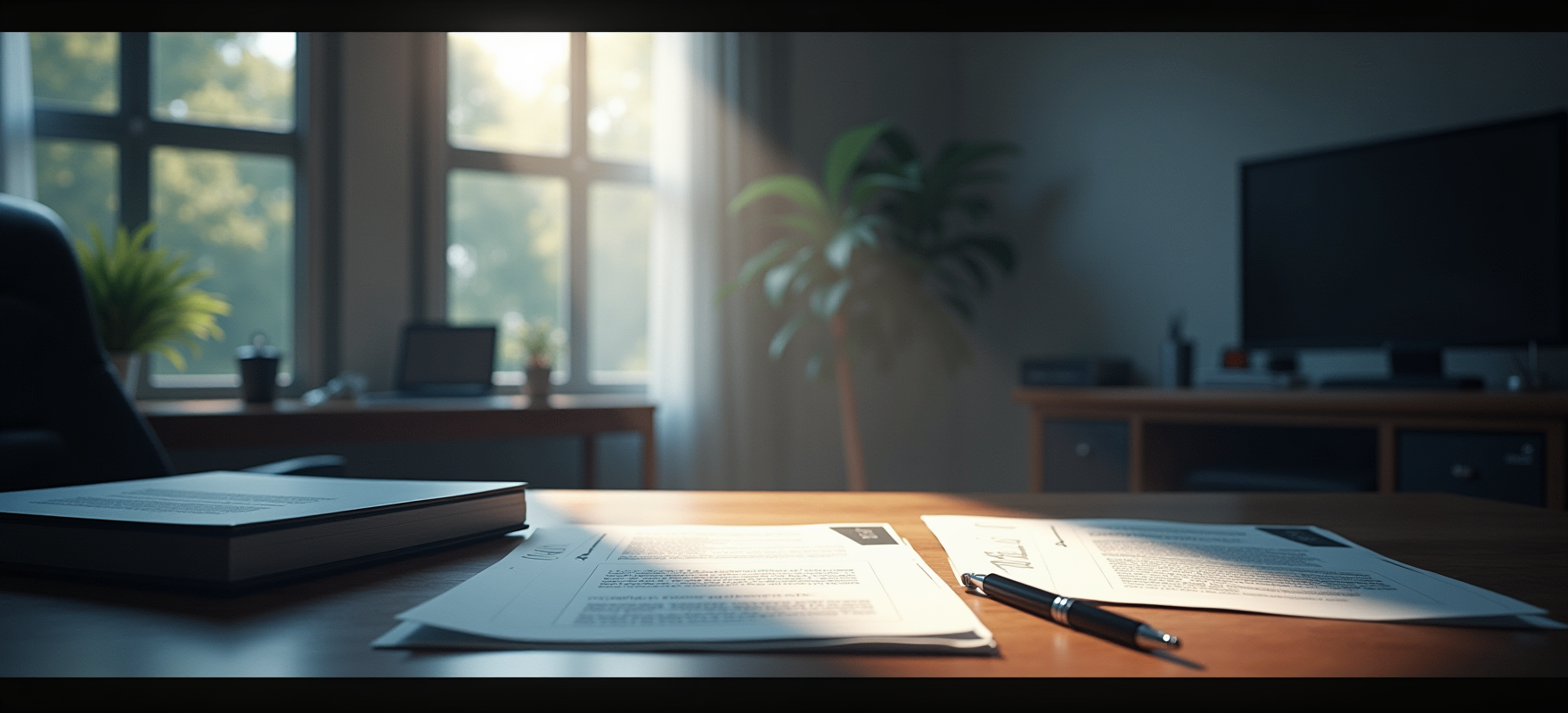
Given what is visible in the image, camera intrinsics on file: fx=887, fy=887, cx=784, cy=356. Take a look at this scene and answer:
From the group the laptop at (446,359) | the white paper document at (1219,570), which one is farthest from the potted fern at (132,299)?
the white paper document at (1219,570)

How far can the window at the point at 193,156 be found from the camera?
266 cm

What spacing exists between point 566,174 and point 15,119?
1582 millimetres

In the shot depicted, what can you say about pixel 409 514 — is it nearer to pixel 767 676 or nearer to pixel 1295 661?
pixel 767 676

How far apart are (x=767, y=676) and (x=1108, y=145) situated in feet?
11.2

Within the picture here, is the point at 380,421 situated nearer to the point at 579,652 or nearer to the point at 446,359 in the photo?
the point at 446,359

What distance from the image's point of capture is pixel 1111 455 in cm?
261

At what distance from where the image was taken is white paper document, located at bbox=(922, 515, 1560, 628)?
454mm

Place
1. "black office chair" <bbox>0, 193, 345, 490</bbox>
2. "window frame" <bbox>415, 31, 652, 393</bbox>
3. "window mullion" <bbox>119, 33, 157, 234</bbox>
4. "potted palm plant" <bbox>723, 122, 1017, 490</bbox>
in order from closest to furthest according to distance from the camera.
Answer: "black office chair" <bbox>0, 193, 345, 490</bbox>
"window mullion" <bbox>119, 33, 157, 234</bbox>
"window frame" <bbox>415, 31, 652, 393</bbox>
"potted palm plant" <bbox>723, 122, 1017, 490</bbox>

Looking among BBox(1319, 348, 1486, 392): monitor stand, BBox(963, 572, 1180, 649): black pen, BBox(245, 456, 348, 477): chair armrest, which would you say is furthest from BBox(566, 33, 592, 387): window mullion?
BBox(963, 572, 1180, 649): black pen

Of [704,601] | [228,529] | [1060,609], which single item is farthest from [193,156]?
[1060,609]

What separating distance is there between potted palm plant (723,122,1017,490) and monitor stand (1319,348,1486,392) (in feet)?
4.60

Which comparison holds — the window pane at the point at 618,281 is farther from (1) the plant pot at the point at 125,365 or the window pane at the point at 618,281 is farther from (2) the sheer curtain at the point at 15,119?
(2) the sheer curtain at the point at 15,119

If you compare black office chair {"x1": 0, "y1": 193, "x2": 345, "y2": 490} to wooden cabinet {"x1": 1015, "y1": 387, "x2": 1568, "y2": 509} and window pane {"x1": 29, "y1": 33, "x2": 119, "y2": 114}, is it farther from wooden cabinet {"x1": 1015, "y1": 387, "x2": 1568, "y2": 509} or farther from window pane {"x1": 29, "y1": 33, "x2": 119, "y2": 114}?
wooden cabinet {"x1": 1015, "y1": 387, "x2": 1568, "y2": 509}
